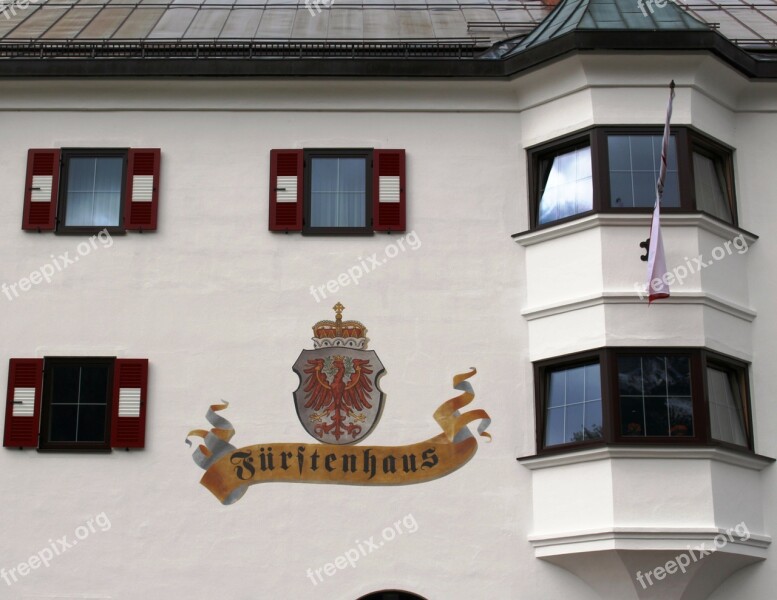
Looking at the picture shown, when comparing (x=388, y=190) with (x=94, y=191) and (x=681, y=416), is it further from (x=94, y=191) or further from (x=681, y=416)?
(x=681, y=416)

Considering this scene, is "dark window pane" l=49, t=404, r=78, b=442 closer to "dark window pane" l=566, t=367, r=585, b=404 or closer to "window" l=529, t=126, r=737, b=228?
"dark window pane" l=566, t=367, r=585, b=404

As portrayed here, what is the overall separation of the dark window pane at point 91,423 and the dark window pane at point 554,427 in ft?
19.8

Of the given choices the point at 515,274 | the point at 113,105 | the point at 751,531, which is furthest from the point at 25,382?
the point at 751,531

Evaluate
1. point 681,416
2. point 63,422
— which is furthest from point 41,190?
point 681,416

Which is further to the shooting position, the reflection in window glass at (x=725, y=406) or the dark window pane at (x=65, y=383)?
the dark window pane at (x=65, y=383)

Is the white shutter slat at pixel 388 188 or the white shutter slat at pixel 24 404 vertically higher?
the white shutter slat at pixel 388 188

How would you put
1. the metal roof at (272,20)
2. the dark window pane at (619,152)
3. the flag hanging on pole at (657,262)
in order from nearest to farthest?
the flag hanging on pole at (657,262)
the dark window pane at (619,152)
the metal roof at (272,20)

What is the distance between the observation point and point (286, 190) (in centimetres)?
1903

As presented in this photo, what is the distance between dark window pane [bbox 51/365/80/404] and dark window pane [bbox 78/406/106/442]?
0.24 meters

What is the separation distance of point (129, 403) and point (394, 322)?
12.5 ft

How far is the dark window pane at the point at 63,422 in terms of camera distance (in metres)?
18.0

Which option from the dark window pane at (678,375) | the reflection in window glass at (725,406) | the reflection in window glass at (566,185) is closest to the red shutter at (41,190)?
the reflection in window glass at (566,185)

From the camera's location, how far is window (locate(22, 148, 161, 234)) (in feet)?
62.2

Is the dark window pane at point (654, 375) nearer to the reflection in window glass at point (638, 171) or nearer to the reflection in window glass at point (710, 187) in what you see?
the reflection in window glass at point (638, 171)
